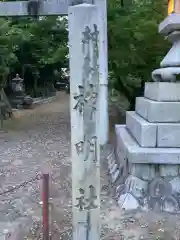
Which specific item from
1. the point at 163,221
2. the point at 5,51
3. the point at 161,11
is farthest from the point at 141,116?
the point at 5,51

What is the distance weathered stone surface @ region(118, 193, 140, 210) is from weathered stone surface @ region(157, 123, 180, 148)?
2.80 ft

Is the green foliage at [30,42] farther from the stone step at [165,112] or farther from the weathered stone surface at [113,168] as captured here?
the stone step at [165,112]

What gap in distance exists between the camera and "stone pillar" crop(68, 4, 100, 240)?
9.36 ft

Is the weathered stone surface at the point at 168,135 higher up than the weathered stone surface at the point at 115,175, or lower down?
higher up

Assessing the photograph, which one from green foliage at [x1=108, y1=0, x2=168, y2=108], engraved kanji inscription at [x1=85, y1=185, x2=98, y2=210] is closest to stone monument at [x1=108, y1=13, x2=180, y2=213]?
engraved kanji inscription at [x1=85, y1=185, x2=98, y2=210]

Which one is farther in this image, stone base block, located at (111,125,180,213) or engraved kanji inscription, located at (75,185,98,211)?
stone base block, located at (111,125,180,213)

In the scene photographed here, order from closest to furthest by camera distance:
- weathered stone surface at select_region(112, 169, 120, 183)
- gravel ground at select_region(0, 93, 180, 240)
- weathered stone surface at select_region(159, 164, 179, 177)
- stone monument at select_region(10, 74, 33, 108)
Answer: gravel ground at select_region(0, 93, 180, 240) < weathered stone surface at select_region(159, 164, 179, 177) < weathered stone surface at select_region(112, 169, 120, 183) < stone monument at select_region(10, 74, 33, 108)

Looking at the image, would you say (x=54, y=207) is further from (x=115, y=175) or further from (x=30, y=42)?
(x=30, y=42)

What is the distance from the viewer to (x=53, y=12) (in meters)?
5.19

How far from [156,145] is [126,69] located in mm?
5556

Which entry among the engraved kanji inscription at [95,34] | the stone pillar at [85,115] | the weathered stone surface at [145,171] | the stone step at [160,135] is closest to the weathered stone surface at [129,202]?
the weathered stone surface at [145,171]

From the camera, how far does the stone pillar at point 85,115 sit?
9.36 feet

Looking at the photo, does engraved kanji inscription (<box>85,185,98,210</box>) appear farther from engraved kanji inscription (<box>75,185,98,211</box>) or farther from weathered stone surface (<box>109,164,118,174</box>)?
weathered stone surface (<box>109,164,118,174</box>)

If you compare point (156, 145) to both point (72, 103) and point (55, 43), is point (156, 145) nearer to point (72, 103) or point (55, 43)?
point (72, 103)
